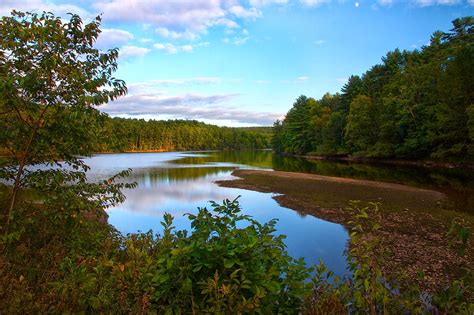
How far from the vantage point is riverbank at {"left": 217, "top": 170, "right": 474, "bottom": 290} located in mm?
9352

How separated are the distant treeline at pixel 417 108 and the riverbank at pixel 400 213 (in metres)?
17.0

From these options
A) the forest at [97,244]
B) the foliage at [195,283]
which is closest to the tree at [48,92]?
the forest at [97,244]

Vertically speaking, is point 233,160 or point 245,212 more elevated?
point 245,212

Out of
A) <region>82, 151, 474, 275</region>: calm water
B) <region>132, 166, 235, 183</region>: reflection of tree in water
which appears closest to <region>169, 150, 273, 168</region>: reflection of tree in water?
<region>132, 166, 235, 183</region>: reflection of tree in water

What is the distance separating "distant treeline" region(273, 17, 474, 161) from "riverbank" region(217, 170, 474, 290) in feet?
55.7

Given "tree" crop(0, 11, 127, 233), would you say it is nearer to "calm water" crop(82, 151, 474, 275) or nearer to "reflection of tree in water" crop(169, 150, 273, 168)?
"calm water" crop(82, 151, 474, 275)

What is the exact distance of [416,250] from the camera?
1086 cm

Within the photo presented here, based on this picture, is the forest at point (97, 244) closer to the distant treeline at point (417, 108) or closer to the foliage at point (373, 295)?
the foliage at point (373, 295)

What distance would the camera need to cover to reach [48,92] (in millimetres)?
5152

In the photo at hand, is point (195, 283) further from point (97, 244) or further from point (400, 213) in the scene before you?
point (400, 213)

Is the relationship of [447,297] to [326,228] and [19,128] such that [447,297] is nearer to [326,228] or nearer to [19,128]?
[19,128]

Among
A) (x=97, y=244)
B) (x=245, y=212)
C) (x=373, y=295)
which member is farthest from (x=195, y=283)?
(x=245, y=212)

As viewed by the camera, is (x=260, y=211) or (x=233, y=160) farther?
(x=233, y=160)

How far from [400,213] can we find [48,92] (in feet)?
55.0
